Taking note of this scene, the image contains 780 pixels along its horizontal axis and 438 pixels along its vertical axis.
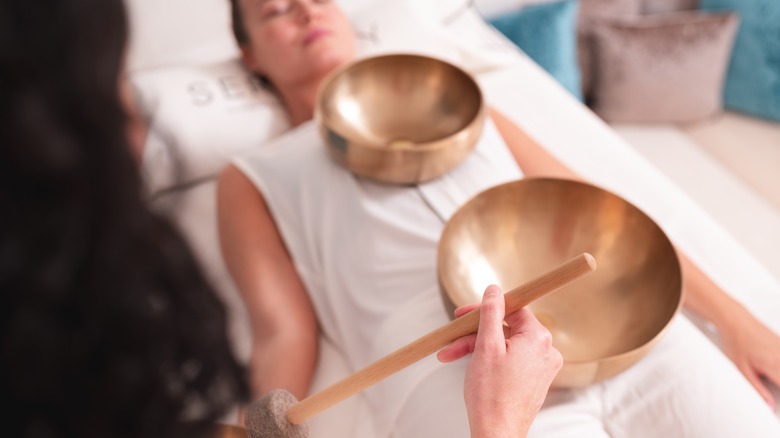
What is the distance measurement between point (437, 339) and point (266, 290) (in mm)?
477

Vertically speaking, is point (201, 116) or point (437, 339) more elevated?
point (437, 339)

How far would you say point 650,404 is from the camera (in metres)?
0.89

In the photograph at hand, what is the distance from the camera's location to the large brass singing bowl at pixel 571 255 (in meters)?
0.96

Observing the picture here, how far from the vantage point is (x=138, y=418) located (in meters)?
0.48

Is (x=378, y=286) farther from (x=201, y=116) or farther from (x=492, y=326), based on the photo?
(x=201, y=116)

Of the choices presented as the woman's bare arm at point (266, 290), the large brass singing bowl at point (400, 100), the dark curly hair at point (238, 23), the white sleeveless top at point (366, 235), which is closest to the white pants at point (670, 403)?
the white sleeveless top at point (366, 235)

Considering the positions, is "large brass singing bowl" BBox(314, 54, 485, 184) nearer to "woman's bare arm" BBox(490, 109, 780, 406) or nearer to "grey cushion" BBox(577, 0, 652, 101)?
"woman's bare arm" BBox(490, 109, 780, 406)

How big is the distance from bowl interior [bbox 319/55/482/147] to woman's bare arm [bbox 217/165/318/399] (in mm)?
238

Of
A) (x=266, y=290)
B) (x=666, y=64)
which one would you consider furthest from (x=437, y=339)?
(x=666, y=64)

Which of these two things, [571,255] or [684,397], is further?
[571,255]

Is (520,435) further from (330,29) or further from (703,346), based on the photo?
(330,29)

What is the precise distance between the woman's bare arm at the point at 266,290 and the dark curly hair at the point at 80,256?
22.1 inches

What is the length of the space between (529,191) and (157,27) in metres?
1.04

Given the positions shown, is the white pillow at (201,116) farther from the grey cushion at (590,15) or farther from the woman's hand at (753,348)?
the woman's hand at (753,348)
